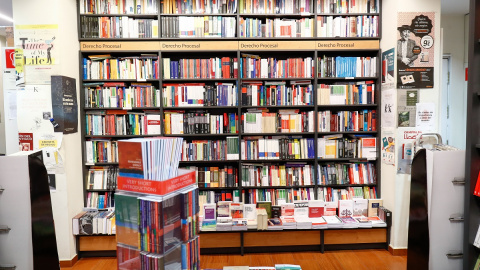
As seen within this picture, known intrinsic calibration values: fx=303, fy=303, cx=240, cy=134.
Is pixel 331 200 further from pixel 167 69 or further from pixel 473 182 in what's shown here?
pixel 167 69

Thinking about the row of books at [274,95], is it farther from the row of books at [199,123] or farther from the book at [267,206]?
the book at [267,206]

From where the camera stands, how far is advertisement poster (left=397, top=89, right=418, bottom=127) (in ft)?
10.9

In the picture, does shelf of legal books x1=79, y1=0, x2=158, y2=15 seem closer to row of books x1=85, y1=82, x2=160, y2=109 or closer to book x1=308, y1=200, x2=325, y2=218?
row of books x1=85, y1=82, x2=160, y2=109

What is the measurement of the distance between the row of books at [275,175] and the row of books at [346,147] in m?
0.29

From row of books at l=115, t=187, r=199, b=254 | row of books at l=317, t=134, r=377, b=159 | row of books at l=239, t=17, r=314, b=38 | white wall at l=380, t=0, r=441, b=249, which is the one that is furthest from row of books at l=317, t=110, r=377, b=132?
row of books at l=115, t=187, r=199, b=254

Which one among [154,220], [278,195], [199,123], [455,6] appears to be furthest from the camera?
[455,6]

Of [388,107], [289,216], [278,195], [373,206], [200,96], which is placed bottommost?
[289,216]

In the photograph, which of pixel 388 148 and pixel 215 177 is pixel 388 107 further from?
pixel 215 177

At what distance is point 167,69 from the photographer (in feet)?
11.9

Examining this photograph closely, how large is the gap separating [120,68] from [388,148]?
3301 millimetres

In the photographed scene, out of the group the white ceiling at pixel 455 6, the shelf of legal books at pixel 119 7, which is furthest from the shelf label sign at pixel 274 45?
the white ceiling at pixel 455 6

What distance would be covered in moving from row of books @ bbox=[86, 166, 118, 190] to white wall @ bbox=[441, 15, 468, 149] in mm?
5951

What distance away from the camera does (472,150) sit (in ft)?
7.59

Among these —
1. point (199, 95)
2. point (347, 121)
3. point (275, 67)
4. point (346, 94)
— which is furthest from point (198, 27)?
point (347, 121)
